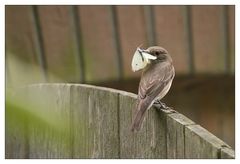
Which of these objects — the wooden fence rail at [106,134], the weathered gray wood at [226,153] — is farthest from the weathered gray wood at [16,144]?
the weathered gray wood at [226,153]

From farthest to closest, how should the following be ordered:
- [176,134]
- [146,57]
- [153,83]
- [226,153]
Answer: [146,57] < [153,83] < [176,134] < [226,153]

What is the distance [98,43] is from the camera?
2039mm

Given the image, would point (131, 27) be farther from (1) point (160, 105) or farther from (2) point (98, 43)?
(1) point (160, 105)

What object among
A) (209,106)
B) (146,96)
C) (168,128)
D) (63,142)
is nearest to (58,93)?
(63,142)

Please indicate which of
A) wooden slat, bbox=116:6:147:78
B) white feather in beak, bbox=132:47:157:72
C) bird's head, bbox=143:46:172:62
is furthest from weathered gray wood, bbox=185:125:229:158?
wooden slat, bbox=116:6:147:78

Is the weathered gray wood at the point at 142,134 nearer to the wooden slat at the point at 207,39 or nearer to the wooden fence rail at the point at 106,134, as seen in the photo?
the wooden fence rail at the point at 106,134

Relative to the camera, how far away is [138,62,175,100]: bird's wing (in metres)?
1.38

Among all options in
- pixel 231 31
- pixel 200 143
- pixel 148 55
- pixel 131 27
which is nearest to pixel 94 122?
pixel 148 55

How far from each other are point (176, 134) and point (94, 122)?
1.05ft

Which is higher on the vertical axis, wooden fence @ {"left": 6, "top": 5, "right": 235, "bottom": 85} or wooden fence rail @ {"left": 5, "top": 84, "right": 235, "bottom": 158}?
wooden fence @ {"left": 6, "top": 5, "right": 235, "bottom": 85}

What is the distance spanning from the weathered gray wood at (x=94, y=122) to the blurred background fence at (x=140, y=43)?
17.8 inches

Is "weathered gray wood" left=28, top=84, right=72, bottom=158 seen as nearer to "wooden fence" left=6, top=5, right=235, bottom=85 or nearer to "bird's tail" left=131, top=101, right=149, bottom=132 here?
"bird's tail" left=131, top=101, right=149, bottom=132

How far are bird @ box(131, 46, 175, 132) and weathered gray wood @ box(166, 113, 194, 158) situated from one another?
0.10 metres
